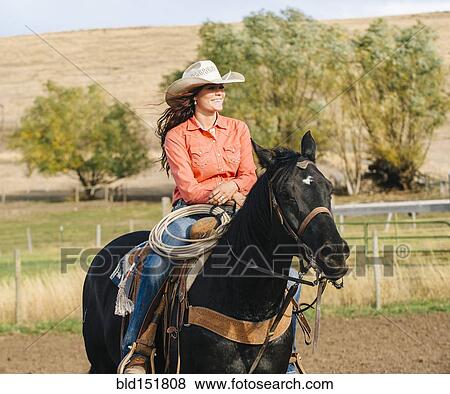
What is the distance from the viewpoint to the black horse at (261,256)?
452 cm

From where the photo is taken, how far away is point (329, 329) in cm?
1282

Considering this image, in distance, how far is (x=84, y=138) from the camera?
4816 centimetres

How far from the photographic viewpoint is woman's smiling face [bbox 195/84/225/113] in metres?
5.61

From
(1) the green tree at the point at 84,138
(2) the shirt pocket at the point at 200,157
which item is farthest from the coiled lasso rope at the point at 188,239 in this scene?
(1) the green tree at the point at 84,138

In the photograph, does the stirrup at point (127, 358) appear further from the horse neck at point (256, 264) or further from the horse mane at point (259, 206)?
the horse mane at point (259, 206)

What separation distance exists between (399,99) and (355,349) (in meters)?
28.9

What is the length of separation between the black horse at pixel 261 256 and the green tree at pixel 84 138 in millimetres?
41842

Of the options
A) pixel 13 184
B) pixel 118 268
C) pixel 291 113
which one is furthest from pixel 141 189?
pixel 118 268

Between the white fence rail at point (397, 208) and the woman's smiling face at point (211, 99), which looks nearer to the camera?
the woman's smiling face at point (211, 99)

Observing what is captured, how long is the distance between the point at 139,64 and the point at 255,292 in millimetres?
70612

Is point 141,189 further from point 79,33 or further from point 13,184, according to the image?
point 79,33
